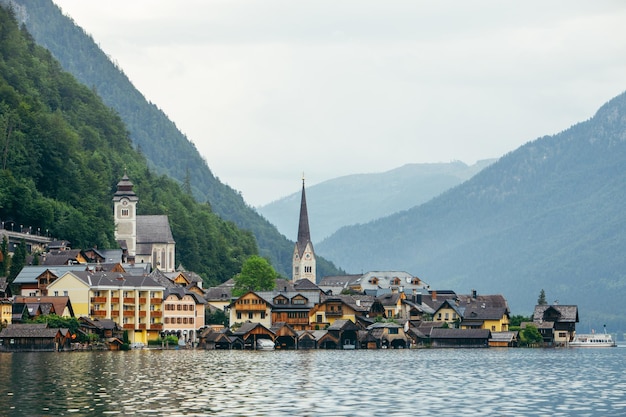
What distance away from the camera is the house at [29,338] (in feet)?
425

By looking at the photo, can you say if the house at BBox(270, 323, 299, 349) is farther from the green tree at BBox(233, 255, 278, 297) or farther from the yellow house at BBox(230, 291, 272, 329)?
the green tree at BBox(233, 255, 278, 297)

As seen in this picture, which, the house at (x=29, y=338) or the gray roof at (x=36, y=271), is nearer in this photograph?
the house at (x=29, y=338)

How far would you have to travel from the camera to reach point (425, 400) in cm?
7231

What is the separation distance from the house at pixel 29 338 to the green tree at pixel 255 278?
60495mm

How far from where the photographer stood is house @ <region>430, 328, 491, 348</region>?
175750 millimetres

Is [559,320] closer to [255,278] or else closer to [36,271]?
[255,278]

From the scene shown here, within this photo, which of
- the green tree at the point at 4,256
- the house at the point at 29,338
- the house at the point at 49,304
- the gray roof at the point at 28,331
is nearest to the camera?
the house at the point at 29,338

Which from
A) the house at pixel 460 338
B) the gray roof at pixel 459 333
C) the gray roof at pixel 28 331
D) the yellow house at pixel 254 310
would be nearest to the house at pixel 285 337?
the yellow house at pixel 254 310

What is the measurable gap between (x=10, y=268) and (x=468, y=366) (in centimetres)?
6702

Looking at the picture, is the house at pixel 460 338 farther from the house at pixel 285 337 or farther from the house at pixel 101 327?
the house at pixel 101 327

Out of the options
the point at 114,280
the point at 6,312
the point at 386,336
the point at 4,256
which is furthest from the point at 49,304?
the point at 386,336

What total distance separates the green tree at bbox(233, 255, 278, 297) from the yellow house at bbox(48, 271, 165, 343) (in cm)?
3185

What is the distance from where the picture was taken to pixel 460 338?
579 feet

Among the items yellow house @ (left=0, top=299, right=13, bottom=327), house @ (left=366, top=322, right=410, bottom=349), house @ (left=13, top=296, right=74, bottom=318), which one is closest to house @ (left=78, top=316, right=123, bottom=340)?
house @ (left=13, top=296, right=74, bottom=318)
